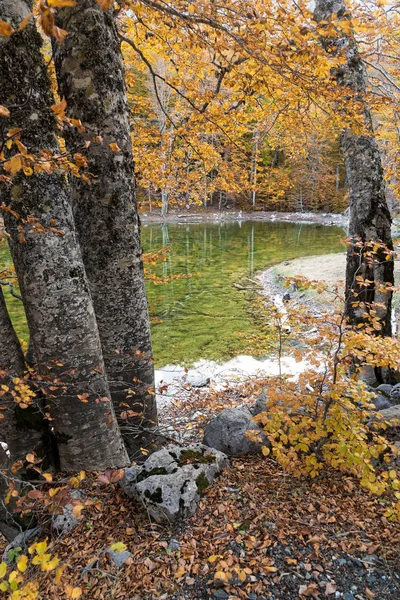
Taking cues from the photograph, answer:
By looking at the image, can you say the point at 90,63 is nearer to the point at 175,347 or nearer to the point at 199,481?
the point at 199,481

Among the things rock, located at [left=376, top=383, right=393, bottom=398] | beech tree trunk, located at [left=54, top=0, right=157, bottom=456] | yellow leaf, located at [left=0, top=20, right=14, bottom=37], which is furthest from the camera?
rock, located at [left=376, top=383, right=393, bottom=398]

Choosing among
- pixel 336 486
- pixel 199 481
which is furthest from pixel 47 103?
pixel 336 486

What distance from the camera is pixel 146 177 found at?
7.82 m

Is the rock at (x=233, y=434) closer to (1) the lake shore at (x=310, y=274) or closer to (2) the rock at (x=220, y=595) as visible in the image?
(2) the rock at (x=220, y=595)

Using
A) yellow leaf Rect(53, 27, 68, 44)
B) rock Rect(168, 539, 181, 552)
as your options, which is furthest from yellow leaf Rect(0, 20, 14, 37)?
rock Rect(168, 539, 181, 552)

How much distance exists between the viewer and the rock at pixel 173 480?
3.13 metres

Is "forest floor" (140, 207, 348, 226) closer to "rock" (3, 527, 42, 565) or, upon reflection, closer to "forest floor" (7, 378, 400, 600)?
"rock" (3, 527, 42, 565)

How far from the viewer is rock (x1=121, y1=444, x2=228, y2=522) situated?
123 inches

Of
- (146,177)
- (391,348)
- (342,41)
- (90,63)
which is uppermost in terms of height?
(342,41)

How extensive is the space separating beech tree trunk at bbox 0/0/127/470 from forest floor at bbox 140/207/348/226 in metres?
37.9

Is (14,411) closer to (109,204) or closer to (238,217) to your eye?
(109,204)

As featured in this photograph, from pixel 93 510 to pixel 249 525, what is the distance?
1.51 metres

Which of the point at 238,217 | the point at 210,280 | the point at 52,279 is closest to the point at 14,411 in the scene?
the point at 52,279

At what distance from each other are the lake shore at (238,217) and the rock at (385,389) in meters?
35.8
